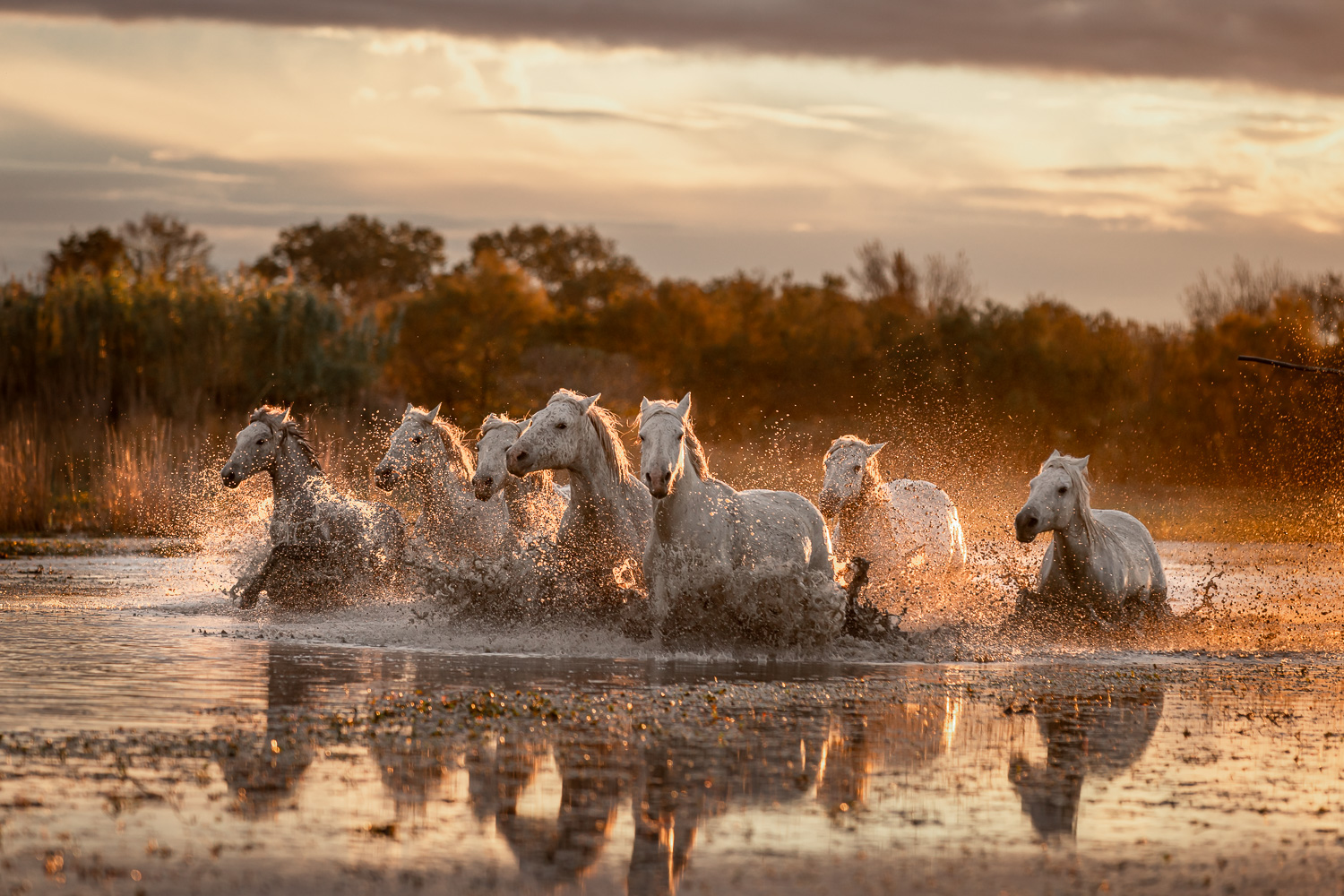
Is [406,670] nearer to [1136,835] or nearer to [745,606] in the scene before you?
A: [745,606]

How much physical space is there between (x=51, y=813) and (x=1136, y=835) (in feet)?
12.1

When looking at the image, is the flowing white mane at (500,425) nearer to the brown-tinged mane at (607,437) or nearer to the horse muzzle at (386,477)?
the horse muzzle at (386,477)

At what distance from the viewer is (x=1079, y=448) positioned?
128 feet

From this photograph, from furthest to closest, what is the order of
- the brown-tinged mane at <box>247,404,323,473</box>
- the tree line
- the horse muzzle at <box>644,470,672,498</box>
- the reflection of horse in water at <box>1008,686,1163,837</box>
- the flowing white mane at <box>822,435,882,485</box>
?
the tree line
the brown-tinged mane at <box>247,404,323,473</box>
the flowing white mane at <box>822,435,882,485</box>
the horse muzzle at <box>644,470,672,498</box>
the reflection of horse in water at <box>1008,686,1163,837</box>

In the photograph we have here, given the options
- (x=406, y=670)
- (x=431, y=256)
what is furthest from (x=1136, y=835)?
(x=431, y=256)

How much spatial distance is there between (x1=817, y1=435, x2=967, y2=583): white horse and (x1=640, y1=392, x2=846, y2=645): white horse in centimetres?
173

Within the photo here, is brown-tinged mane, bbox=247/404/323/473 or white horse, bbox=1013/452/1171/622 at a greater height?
brown-tinged mane, bbox=247/404/323/473

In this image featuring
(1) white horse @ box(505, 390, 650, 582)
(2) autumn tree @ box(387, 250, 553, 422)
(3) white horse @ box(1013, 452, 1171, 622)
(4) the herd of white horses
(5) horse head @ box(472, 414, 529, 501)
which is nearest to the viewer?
(4) the herd of white horses

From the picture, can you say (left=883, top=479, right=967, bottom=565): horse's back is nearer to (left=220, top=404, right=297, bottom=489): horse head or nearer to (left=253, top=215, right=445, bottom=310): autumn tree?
(left=220, top=404, right=297, bottom=489): horse head

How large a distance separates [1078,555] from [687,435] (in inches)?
125

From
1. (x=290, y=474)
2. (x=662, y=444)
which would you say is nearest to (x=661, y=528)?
(x=662, y=444)

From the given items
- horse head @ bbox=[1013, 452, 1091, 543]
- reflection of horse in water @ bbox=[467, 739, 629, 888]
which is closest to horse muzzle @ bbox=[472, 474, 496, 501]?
horse head @ bbox=[1013, 452, 1091, 543]

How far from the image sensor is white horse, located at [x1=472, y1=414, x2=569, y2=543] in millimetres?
12227

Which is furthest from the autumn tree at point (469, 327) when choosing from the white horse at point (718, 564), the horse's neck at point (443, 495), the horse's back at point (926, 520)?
the white horse at point (718, 564)
